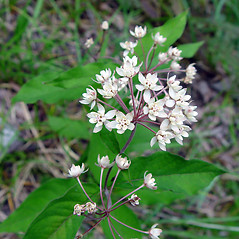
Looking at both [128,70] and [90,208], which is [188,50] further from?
[90,208]

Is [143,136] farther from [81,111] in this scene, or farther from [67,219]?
[81,111]

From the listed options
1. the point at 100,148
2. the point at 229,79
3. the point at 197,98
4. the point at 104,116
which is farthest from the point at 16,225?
the point at 229,79

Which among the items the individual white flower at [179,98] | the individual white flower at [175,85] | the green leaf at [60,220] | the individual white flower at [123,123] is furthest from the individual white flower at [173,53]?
the green leaf at [60,220]

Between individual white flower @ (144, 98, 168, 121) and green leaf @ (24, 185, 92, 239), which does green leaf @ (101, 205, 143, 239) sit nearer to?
green leaf @ (24, 185, 92, 239)

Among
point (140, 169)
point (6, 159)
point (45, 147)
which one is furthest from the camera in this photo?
point (45, 147)

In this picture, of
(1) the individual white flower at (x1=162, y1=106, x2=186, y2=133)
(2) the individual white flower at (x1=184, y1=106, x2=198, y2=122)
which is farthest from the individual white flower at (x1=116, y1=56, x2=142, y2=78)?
(2) the individual white flower at (x1=184, y1=106, x2=198, y2=122)

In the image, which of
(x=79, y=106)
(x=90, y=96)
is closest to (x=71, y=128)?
(x=79, y=106)

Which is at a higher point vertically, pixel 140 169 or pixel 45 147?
pixel 140 169
